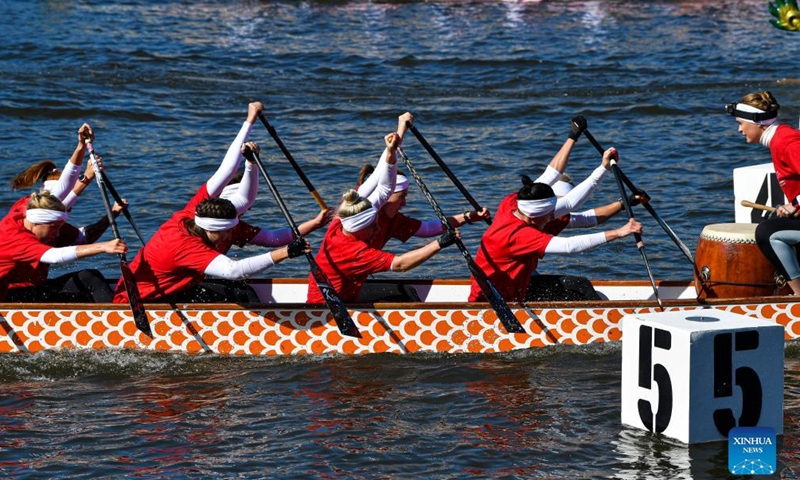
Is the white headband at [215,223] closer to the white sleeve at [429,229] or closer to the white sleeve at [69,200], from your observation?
the white sleeve at [69,200]

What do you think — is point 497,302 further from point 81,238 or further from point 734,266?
point 81,238

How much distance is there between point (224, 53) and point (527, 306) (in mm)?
16235

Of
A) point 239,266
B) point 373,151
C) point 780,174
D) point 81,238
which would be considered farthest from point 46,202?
point 373,151

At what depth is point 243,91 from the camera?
22.4m

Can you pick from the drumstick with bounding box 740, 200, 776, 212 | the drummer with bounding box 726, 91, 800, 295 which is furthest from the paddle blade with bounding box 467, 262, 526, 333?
the drumstick with bounding box 740, 200, 776, 212

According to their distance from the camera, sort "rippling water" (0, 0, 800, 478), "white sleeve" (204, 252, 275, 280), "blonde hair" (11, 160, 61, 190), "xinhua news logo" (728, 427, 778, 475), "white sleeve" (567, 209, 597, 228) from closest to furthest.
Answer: "xinhua news logo" (728, 427, 778, 475)
"rippling water" (0, 0, 800, 478)
"white sleeve" (204, 252, 275, 280)
"blonde hair" (11, 160, 61, 190)
"white sleeve" (567, 209, 597, 228)

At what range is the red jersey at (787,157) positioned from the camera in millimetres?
10211

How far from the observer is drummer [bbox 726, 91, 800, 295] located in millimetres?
10195

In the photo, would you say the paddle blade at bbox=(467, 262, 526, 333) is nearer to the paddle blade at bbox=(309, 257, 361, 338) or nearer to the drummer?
the paddle blade at bbox=(309, 257, 361, 338)

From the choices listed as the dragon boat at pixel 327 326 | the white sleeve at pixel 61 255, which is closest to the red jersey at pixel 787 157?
the dragon boat at pixel 327 326

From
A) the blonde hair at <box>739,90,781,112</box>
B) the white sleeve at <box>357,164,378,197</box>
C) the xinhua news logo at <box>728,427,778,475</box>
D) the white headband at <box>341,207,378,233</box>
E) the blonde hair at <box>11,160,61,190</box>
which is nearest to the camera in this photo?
the xinhua news logo at <box>728,427,778,475</box>

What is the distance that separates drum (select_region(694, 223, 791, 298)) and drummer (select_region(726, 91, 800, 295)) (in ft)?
0.55

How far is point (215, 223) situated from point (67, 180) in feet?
5.78

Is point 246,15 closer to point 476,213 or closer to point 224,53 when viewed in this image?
point 224,53
